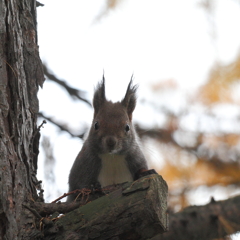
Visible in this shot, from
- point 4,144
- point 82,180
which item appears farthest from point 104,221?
point 82,180

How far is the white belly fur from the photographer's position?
9.53 feet

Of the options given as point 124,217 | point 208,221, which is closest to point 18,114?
point 124,217

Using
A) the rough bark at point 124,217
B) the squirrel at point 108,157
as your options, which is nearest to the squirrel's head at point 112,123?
the squirrel at point 108,157

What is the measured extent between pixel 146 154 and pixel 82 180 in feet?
2.22

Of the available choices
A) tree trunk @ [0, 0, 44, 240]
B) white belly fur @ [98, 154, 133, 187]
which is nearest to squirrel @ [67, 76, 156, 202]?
white belly fur @ [98, 154, 133, 187]

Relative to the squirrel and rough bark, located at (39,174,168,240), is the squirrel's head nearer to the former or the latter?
the squirrel

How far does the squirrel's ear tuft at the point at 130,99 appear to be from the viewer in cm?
328

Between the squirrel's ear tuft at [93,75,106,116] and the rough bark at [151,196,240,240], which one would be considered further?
the squirrel's ear tuft at [93,75,106,116]

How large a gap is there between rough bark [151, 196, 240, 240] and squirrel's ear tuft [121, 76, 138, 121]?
930mm

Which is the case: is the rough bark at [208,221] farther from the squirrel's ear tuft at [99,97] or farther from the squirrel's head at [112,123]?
the squirrel's ear tuft at [99,97]

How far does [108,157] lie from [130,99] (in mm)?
597

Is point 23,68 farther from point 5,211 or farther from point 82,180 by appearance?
point 82,180

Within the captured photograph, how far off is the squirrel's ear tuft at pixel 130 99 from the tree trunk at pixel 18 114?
3.66 ft

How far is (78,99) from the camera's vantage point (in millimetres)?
3656
